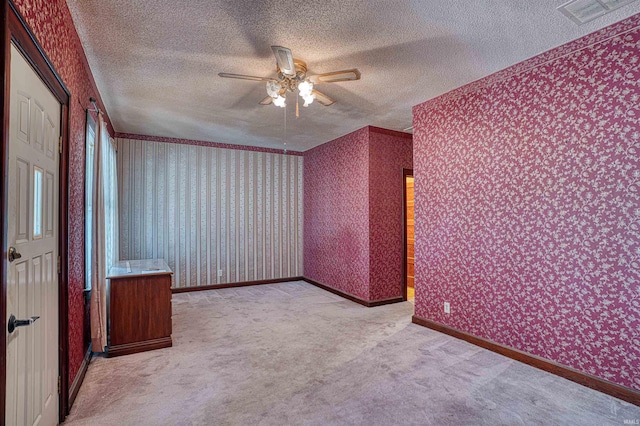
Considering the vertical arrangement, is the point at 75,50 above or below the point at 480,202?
above

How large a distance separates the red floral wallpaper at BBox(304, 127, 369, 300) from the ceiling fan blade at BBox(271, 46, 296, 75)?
2.53 m

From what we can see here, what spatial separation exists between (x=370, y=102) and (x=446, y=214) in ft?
5.05

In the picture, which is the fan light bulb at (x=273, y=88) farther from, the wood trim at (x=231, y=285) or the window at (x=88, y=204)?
the wood trim at (x=231, y=285)

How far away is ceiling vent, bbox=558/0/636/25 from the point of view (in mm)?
2062

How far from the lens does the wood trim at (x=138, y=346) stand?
307 centimetres

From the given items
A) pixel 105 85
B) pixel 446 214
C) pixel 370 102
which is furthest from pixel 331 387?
pixel 105 85

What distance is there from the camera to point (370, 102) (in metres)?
3.81

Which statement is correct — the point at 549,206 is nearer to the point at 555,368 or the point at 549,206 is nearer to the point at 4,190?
the point at 555,368

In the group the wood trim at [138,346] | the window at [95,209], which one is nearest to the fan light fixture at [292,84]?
the window at [95,209]

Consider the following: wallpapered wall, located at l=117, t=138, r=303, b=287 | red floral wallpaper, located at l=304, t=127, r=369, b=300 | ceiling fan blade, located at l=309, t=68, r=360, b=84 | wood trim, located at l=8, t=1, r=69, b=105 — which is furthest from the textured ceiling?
wallpapered wall, located at l=117, t=138, r=303, b=287

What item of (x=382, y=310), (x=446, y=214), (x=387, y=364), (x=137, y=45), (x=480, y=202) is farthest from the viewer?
(x=382, y=310)

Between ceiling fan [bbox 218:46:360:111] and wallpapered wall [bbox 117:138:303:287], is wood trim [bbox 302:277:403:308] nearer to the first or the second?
wallpapered wall [bbox 117:138:303:287]

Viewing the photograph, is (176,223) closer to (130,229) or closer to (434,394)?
(130,229)

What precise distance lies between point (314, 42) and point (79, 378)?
313 centimetres
